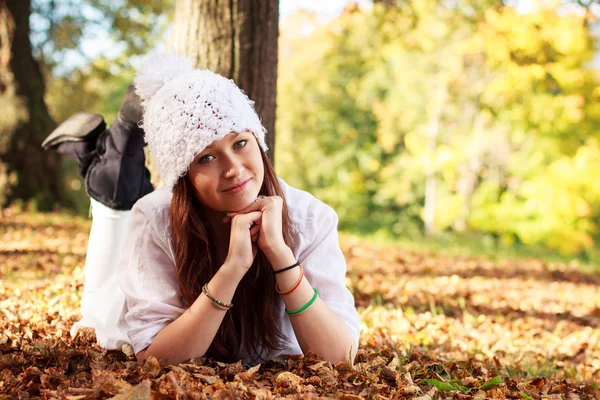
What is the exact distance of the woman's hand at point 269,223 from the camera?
2.50 meters

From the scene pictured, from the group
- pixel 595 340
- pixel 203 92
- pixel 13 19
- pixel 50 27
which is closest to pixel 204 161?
pixel 203 92

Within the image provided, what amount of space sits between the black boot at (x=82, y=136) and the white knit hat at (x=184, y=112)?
1.53m

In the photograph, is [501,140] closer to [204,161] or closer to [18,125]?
[18,125]

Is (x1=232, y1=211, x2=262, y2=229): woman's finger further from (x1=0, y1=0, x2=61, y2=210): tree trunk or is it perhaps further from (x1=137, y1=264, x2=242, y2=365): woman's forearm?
(x1=0, y1=0, x2=61, y2=210): tree trunk

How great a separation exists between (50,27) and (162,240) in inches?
650

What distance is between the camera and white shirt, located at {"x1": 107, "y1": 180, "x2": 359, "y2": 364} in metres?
2.63

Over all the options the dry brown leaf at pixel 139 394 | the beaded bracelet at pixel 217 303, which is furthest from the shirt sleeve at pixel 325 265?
the dry brown leaf at pixel 139 394

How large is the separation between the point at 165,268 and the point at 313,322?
73 centimetres

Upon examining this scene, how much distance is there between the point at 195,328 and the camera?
247 cm

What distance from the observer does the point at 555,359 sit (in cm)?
442

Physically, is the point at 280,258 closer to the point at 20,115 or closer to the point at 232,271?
the point at 232,271

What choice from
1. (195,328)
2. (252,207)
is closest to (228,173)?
(252,207)

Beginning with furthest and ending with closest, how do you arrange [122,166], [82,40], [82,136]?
[82,40]
[82,136]
[122,166]

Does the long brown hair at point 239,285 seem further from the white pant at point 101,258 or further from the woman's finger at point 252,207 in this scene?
the white pant at point 101,258
